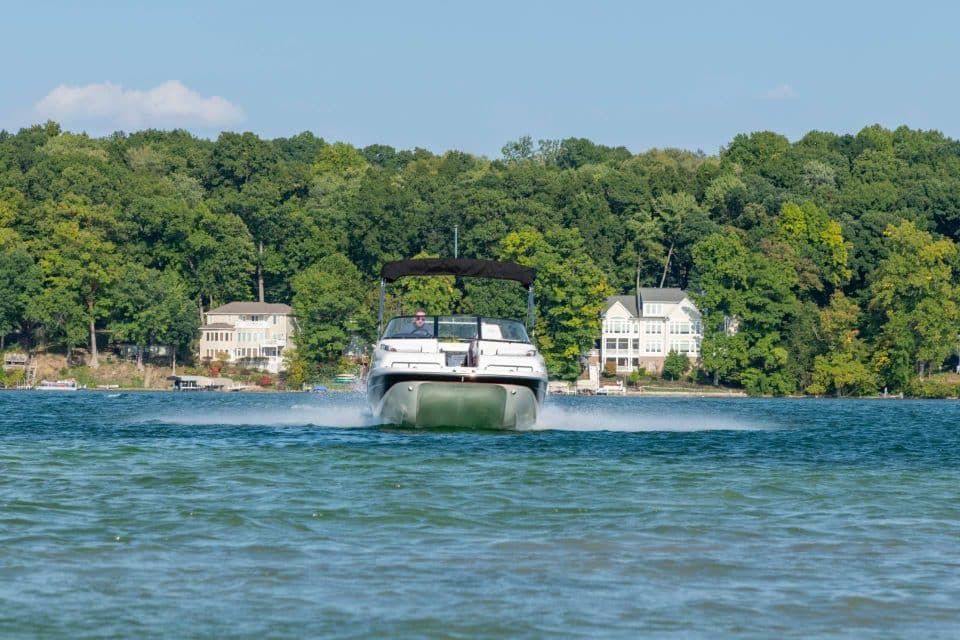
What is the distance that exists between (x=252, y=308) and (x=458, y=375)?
113184 millimetres

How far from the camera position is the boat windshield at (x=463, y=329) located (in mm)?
37688

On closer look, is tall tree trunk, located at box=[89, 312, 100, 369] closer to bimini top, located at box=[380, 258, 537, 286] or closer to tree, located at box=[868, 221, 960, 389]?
tree, located at box=[868, 221, 960, 389]

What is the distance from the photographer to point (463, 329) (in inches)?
1485

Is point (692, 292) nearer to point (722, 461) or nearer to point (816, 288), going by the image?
point (816, 288)

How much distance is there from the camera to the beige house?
142750 mm

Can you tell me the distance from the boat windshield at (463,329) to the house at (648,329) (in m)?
105

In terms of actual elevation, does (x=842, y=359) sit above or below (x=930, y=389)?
above

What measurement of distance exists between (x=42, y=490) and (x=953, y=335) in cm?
11100

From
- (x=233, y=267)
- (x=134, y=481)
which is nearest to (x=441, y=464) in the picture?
(x=134, y=481)

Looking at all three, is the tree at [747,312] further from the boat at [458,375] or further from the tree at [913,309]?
the boat at [458,375]

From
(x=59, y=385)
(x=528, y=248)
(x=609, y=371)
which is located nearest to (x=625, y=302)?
(x=609, y=371)

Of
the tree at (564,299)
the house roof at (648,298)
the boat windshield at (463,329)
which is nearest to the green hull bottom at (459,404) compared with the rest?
the boat windshield at (463,329)

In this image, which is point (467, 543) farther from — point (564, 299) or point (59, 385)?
point (564, 299)

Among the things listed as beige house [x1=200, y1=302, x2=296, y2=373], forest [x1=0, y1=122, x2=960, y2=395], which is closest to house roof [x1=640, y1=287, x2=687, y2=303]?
forest [x1=0, y1=122, x2=960, y2=395]
